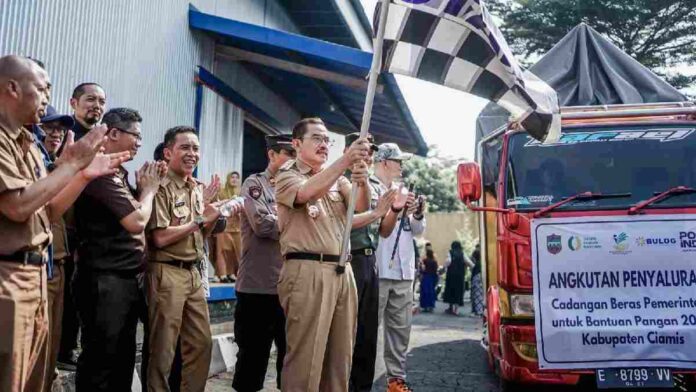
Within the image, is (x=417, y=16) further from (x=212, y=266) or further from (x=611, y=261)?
(x=212, y=266)

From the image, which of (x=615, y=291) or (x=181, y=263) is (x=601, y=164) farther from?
(x=181, y=263)

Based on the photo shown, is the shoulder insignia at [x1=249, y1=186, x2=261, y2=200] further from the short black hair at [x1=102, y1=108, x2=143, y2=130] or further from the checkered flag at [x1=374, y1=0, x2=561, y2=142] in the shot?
the checkered flag at [x1=374, y1=0, x2=561, y2=142]

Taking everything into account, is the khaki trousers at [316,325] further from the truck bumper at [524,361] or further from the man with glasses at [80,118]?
the man with glasses at [80,118]

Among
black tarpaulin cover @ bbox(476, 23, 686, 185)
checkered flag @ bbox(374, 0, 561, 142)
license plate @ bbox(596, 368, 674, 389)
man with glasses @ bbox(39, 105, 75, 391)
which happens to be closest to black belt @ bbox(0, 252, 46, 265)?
man with glasses @ bbox(39, 105, 75, 391)

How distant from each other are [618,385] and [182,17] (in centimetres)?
627

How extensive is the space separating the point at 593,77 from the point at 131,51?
4763 mm

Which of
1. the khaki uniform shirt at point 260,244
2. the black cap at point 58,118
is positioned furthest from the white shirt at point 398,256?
the black cap at point 58,118

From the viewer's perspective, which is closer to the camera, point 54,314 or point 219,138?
point 54,314

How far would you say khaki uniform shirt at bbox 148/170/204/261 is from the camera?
13.1ft

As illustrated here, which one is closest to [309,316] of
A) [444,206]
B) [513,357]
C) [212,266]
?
[513,357]

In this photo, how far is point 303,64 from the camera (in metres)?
9.05

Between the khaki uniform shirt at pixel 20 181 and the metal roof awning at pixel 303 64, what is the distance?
5.37 metres

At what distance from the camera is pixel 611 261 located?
421 centimetres

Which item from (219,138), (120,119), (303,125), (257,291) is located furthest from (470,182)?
(219,138)
